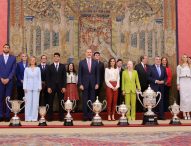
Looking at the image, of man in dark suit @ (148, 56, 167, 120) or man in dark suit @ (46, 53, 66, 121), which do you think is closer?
man in dark suit @ (46, 53, 66, 121)

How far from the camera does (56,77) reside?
8.16 metres

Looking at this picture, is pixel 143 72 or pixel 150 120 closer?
pixel 150 120

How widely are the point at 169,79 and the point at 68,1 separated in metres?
3.30

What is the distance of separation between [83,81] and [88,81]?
125 mm

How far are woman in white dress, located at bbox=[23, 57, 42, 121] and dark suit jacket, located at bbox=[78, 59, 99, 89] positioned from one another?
944 mm

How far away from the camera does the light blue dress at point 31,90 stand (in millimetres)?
→ 8055

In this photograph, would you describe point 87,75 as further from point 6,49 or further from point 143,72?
point 6,49

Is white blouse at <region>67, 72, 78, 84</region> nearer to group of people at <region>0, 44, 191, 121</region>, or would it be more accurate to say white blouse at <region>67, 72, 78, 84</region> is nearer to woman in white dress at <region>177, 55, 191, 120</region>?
group of people at <region>0, 44, 191, 121</region>

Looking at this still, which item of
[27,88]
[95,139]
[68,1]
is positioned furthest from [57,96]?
[95,139]

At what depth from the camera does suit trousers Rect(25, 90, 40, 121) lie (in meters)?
8.06

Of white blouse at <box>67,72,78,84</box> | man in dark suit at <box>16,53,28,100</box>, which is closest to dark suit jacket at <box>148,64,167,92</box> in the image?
white blouse at <box>67,72,78,84</box>

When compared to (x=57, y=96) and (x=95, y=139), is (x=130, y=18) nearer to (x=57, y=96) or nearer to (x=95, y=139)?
(x=57, y=96)

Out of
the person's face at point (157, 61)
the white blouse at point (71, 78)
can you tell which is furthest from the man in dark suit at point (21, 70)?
the person's face at point (157, 61)

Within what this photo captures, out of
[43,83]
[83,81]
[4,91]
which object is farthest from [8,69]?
[83,81]
